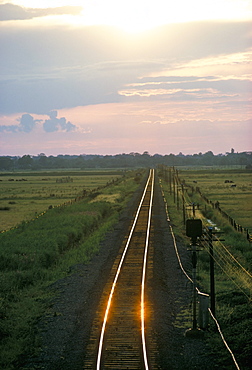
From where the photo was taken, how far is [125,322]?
17.0 metres

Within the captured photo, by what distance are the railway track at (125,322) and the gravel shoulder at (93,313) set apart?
302mm

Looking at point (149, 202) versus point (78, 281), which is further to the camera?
point (149, 202)

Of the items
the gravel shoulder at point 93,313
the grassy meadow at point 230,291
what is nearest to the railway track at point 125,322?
the gravel shoulder at point 93,313

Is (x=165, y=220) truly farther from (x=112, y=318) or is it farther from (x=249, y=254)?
(x=112, y=318)

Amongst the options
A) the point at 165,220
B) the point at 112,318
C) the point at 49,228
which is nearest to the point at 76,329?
the point at 112,318

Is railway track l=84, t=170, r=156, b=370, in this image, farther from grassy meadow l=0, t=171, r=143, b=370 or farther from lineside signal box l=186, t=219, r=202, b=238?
lineside signal box l=186, t=219, r=202, b=238

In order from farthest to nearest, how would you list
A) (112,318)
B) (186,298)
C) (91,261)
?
(91,261) < (186,298) < (112,318)

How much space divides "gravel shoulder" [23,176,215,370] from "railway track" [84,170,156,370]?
11.9 inches

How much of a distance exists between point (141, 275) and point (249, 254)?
10317 mm

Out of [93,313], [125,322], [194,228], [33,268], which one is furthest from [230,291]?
[33,268]

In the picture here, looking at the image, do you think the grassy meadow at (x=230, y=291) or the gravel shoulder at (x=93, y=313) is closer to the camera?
the gravel shoulder at (x=93, y=313)

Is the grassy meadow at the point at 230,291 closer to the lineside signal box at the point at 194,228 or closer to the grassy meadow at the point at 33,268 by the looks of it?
the lineside signal box at the point at 194,228

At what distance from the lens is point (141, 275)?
79.7 feet

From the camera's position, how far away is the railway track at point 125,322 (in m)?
13.8
